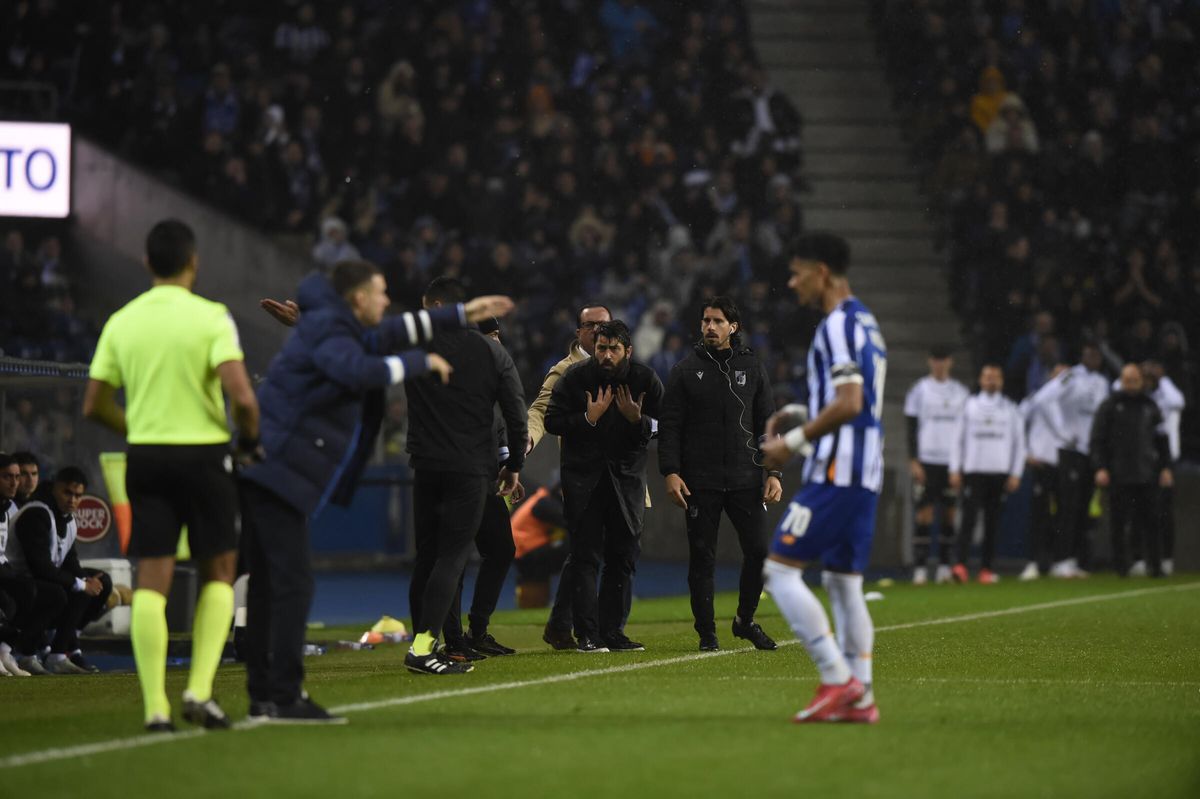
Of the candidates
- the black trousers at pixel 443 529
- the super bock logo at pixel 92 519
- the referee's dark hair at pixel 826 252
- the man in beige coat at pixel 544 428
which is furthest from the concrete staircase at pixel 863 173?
the referee's dark hair at pixel 826 252

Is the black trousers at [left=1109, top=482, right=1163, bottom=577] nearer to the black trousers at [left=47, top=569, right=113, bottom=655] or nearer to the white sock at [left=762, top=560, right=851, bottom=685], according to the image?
the black trousers at [left=47, top=569, right=113, bottom=655]

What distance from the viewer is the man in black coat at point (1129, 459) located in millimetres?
22422

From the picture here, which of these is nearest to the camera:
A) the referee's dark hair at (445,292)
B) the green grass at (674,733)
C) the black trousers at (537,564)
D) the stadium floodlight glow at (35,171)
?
the green grass at (674,733)

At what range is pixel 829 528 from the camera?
846 centimetres

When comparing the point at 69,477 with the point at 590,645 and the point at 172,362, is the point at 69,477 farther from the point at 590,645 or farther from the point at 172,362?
the point at 172,362

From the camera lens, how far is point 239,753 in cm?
740

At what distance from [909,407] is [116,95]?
39.5ft

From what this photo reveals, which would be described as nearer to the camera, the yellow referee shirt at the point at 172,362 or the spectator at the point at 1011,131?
the yellow referee shirt at the point at 172,362

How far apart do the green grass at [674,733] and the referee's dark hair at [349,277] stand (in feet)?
6.18

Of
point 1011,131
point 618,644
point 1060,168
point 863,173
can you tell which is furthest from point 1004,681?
point 863,173

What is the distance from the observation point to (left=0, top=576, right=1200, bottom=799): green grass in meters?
6.81

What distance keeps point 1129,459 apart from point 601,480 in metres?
11.3

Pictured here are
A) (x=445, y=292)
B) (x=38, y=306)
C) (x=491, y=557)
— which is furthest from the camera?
(x=38, y=306)

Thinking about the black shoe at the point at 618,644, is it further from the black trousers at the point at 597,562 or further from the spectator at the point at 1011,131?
the spectator at the point at 1011,131
